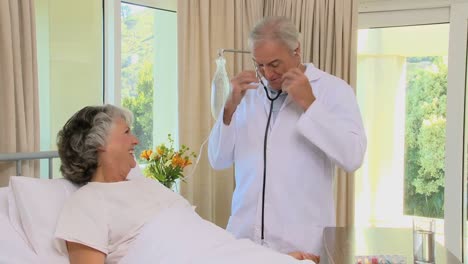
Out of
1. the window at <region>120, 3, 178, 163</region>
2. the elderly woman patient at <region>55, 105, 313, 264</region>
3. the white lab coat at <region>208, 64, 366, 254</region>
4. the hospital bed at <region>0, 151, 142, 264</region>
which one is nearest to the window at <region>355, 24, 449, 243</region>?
the window at <region>120, 3, 178, 163</region>

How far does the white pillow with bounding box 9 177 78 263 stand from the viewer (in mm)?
1427

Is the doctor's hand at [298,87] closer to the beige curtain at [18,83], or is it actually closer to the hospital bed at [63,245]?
the hospital bed at [63,245]

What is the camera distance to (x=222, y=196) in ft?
10.6

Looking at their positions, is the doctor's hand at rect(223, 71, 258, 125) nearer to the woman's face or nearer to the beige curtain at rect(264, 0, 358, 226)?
the woman's face

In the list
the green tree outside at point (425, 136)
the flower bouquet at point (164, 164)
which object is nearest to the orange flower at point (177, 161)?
the flower bouquet at point (164, 164)

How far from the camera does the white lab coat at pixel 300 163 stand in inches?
65.0

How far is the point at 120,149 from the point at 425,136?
7.86 feet

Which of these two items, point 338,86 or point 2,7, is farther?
point 2,7

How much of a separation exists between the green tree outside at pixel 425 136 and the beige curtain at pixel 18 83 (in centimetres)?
244

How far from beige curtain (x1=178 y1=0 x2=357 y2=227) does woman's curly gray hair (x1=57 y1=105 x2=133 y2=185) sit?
54.5 inches

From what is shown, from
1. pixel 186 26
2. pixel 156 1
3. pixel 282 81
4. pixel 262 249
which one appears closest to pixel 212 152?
pixel 282 81

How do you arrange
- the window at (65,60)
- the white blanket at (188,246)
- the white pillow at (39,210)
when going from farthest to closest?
the window at (65,60)
the white pillow at (39,210)
the white blanket at (188,246)

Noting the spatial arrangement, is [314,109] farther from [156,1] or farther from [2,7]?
[156,1]

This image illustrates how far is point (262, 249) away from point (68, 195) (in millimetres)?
676
